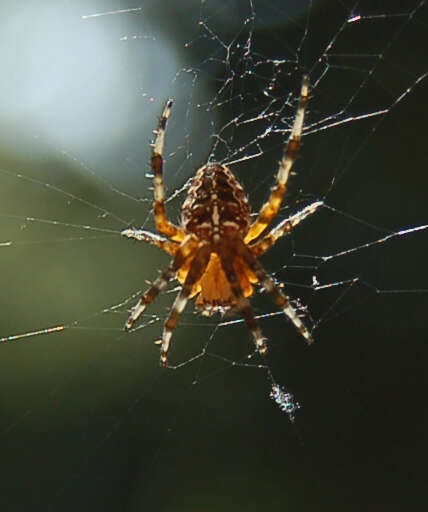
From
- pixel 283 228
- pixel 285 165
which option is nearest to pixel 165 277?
pixel 283 228

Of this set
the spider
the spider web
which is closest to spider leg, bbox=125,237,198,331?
Answer: the spider

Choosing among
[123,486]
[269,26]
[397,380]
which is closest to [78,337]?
[123,486]

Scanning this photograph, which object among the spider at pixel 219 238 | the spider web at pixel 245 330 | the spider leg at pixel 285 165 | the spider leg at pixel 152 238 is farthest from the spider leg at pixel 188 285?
the spider web at pixel 245 330

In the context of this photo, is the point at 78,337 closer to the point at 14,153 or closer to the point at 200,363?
the point at 200,363

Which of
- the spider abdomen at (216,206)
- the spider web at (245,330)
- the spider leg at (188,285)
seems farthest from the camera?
the spider web at (245,330)

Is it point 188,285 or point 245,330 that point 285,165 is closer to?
point 188,285

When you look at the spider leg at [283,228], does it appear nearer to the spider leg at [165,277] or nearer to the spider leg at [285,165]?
the spider leg at [285,165]

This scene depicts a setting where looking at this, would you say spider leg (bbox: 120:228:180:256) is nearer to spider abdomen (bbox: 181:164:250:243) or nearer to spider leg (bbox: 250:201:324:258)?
spider abdomen (bbox: 181:164:250:243)
